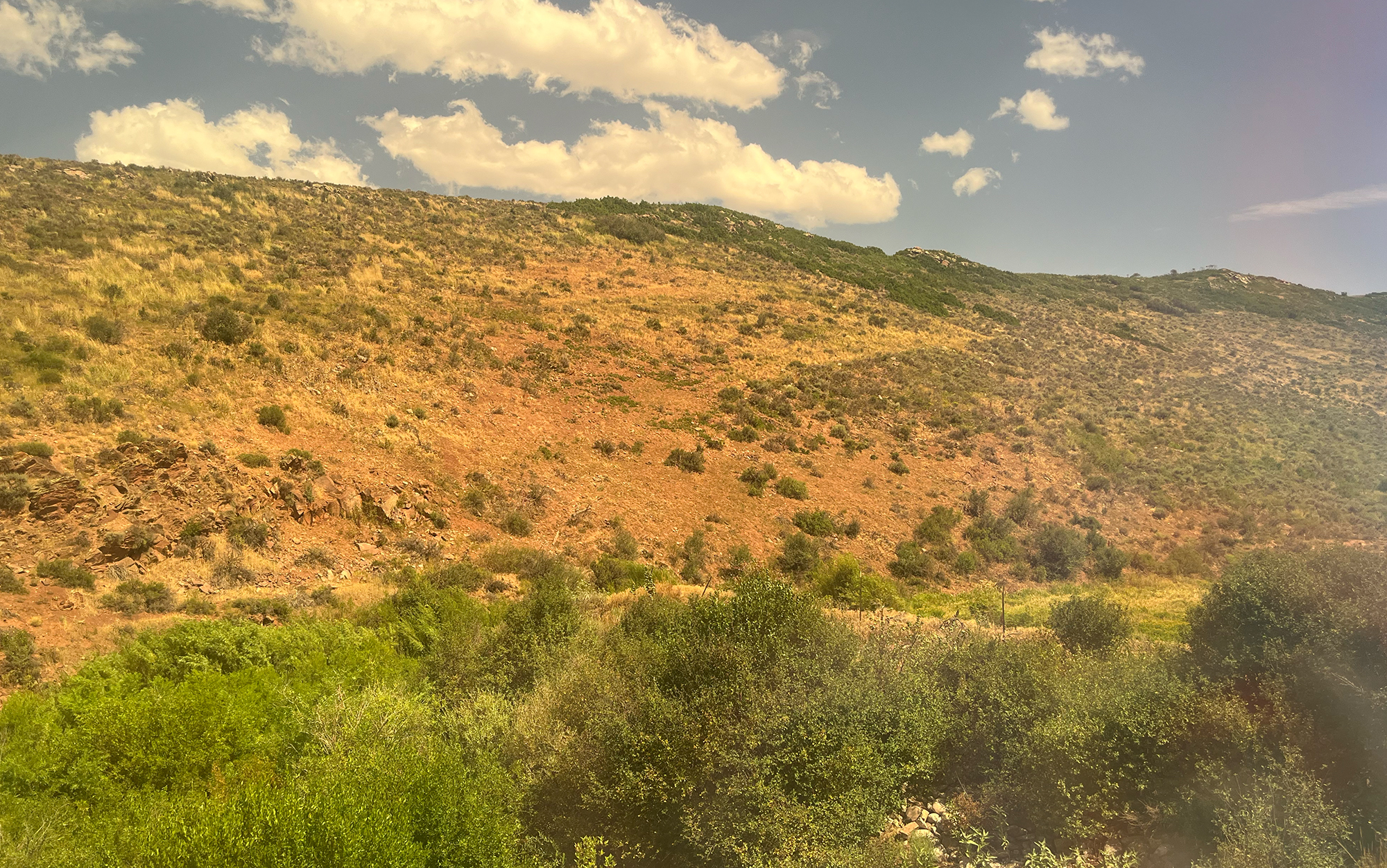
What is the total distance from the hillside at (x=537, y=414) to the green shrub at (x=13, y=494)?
4cm

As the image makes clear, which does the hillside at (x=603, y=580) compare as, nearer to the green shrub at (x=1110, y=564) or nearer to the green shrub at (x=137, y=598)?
the green shrub at (x=137, y=598)

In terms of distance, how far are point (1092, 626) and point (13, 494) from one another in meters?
20.9

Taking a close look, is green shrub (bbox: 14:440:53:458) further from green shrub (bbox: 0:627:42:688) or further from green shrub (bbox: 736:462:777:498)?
green shrub (bbox: 736:462:777:498)

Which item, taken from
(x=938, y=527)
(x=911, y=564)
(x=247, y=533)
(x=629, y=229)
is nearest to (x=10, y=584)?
(x=247, y=533)

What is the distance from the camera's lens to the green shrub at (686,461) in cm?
2225

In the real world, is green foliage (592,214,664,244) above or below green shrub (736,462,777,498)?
above

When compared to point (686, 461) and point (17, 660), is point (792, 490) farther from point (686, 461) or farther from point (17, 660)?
point (17, 660)

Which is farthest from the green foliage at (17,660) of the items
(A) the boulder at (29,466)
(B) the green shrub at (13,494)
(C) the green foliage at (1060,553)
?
(C) the green foliage at (1060,553)

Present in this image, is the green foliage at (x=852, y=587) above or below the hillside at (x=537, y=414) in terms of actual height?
below

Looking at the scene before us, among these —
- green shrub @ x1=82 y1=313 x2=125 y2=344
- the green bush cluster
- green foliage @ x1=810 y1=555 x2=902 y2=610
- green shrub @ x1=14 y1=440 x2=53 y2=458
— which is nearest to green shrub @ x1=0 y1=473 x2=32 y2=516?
green shrub @ x1=14 y1=440 x2=53 y2=458

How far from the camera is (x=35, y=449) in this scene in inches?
487

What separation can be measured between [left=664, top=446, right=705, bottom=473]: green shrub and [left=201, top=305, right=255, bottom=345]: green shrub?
14.6m

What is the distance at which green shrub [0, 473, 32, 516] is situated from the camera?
37.4 feet

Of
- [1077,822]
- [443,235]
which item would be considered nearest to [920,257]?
[443,235]
